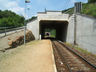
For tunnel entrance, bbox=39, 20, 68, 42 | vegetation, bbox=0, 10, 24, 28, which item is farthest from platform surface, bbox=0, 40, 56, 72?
vegetation, bbox=0, 10, 24, 28

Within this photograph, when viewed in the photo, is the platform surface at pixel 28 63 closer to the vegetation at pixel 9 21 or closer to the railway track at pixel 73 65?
the railway track at pixel 73 65

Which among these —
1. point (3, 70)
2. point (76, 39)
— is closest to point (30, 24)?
point (76, 39)

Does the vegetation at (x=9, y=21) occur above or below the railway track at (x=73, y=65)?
above

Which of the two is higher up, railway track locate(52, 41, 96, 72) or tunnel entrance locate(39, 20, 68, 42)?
tunnel entrance locate(39, 20, 68, 42)

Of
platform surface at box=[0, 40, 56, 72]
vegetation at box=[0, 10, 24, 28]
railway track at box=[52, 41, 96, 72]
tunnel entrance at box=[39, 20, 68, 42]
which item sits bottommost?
railway track at box=[52, 41, 96, 72]

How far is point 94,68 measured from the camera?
642 centimetres

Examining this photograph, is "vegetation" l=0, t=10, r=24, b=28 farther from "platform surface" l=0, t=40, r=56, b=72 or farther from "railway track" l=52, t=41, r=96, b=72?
"railway track" l=52, t=41, r=96, b=72

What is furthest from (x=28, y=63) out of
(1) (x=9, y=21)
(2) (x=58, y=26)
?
(1) (x=9, y=21)

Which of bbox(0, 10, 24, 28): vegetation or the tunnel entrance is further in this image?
bbox(0, 10, 24, 28): vegetation

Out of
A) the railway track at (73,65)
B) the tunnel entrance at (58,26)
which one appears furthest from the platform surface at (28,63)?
the tunnel entrance at (58,26)

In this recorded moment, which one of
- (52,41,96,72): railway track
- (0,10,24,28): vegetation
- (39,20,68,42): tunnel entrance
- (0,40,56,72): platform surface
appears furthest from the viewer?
(0,10,24,28): vegetation

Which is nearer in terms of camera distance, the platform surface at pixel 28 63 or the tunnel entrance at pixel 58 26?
the platform surface at pixel 28 63

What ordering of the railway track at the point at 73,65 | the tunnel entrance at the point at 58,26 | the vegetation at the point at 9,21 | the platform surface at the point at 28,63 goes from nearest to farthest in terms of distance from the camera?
the platform surface at the point at 28,63 < the railway track at the point at 73,65 < the tunnel entrance at the point at 58,26 < the vegetation at the point at 9,21

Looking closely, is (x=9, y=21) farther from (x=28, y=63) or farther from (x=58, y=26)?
(x=28, y=63)
